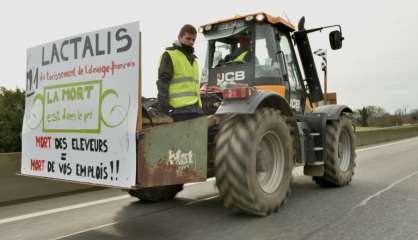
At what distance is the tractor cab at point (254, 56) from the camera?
20.2ft

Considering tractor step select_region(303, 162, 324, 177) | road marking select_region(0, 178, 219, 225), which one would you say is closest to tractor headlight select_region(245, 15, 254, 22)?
tractor step select_region(303, 162, 324, 177)

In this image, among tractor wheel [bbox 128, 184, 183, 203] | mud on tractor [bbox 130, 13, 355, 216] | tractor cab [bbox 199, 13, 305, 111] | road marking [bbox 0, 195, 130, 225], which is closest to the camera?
mud on tractor [bbox 130, 13, 355, 216]

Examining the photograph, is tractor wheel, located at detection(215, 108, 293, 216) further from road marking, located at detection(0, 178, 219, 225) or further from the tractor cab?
road marking, located at detection(0, 178, 219, 225)

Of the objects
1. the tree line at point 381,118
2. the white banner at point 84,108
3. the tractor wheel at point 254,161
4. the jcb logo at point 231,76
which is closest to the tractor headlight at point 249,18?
the jcb logo at point 231,76

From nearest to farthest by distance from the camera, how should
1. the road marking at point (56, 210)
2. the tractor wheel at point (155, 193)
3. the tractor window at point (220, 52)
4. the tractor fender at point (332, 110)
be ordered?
1. the road marking at point (56, 210)
2. the tractor wheel at point (155, 193)
3. the tractor window at point (220, 52)
4. the tractor fender at point (332, 110)

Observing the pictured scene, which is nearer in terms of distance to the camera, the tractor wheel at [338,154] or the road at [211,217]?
the road at [211,217]

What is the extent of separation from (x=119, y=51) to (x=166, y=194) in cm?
274

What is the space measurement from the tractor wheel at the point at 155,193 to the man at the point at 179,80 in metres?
1.64

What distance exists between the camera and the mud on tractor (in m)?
4.33

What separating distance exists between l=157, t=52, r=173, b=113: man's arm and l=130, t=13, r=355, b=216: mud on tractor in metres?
0.25

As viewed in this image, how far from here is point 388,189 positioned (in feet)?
22.9

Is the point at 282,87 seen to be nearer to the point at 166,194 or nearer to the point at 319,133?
the point at 319,133

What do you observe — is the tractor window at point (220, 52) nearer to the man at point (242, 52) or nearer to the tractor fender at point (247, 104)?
the man at point (242, 52)

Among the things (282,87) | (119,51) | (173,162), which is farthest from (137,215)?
(282,87)
